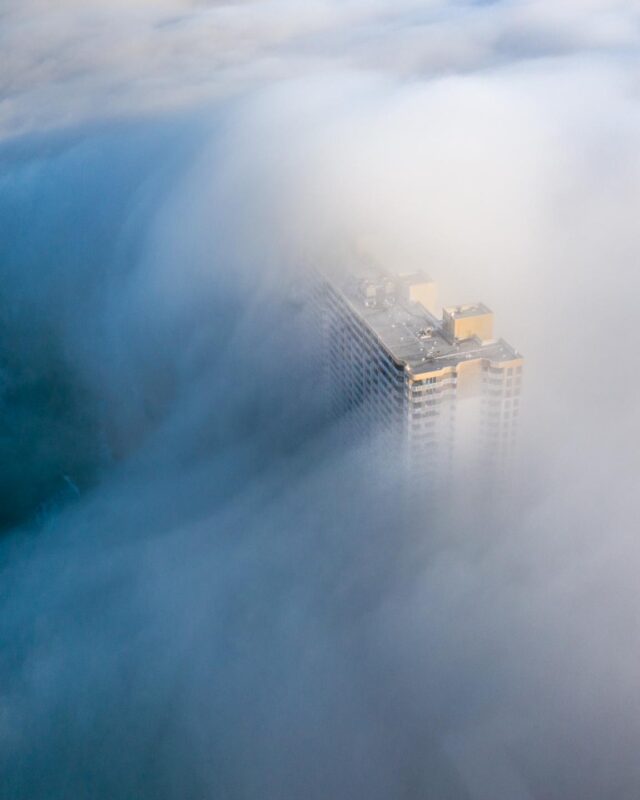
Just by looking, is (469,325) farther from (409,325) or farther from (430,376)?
(430,376)

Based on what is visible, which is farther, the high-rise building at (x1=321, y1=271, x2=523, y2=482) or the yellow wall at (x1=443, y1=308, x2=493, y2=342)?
the yellow wall at (x1=443, y1=308, x2=493, y2=342)

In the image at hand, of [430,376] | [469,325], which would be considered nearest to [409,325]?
[469,325]

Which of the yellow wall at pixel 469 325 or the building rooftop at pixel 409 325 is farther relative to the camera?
the yellow wall at pixel 469 325

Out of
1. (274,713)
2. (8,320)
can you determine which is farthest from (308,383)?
(8,320)

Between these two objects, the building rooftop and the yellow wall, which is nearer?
the building rooftop
